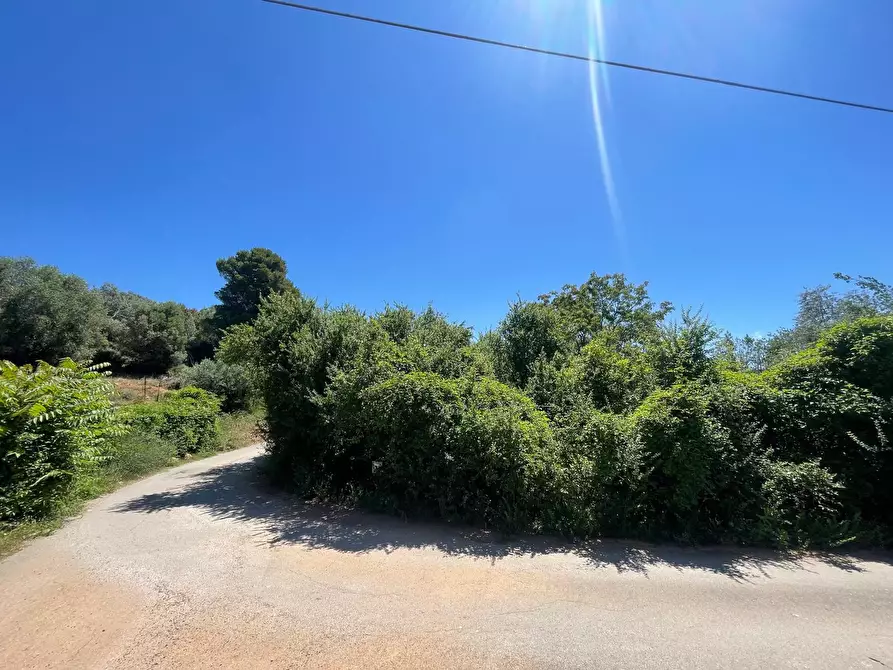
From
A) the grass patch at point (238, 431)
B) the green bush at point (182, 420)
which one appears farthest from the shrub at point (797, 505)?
the green bush at point (182, 420)

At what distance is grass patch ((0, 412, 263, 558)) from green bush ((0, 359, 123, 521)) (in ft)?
1.00

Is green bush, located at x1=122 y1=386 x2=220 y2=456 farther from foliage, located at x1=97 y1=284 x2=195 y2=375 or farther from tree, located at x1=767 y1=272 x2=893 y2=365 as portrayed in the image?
foliage, located at x1=97 y1=284 x2=195 y2=375

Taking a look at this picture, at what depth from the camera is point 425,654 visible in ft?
9.25

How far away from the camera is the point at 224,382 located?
67.8 feet

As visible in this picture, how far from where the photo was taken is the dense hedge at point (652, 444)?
15.0 ft

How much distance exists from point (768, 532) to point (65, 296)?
37.8 meters

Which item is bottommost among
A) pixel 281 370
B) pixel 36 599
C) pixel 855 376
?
pixel 36 599

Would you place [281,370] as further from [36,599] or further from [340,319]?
[36,599]

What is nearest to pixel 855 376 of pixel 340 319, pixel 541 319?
pixel 541 319

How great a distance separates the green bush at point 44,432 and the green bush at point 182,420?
6003 mm

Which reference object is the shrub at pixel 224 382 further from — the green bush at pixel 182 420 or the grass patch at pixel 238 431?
the green bush at pixel 182 420

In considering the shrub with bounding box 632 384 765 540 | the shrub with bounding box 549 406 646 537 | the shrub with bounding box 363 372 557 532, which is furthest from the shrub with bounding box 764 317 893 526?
the shrub with bounding box 363 372 557 532

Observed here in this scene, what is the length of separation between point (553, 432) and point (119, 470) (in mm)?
10799

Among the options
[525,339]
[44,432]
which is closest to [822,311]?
[525,339]
